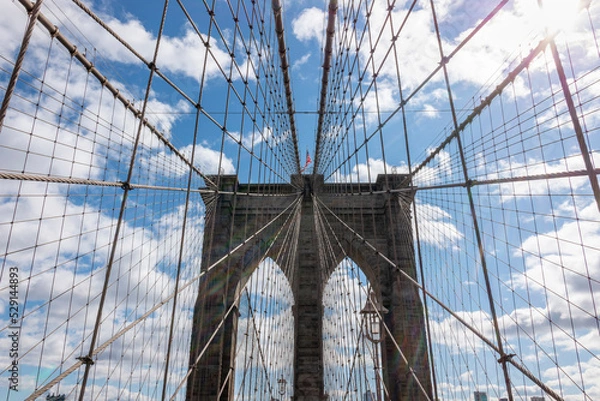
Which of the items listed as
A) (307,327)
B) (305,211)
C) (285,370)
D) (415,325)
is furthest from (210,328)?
(415,325)

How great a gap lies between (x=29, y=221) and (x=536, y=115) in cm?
611

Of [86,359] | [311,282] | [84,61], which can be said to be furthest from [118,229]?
[311,282]

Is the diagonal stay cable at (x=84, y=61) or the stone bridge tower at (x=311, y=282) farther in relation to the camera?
the stone bridge tower at (x=311, y=282)

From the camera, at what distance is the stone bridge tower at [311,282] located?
13.1 m

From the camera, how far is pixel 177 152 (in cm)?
959

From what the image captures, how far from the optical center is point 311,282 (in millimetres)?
13688

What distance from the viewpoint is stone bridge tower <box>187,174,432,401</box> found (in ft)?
43.0

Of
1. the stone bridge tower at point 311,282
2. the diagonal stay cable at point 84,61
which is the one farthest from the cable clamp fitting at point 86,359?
the stone bridge tower at point 311,282

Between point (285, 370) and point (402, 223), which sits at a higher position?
point (402, 223)

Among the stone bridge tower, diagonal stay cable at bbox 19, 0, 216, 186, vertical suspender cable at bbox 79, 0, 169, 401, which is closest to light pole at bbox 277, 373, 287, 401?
the stone bridge tower

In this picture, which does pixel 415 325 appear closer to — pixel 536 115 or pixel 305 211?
pixel 305 211

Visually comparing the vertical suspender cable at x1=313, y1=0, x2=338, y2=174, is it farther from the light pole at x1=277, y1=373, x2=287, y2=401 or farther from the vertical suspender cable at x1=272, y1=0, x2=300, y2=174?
the light pole at x1=277, y1=373, x2=287, y2=401

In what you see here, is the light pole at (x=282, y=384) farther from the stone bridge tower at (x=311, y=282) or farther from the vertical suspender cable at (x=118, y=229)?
the vertical suspender cable at (x=118, y=229)

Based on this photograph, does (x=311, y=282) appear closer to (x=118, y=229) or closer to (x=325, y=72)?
(x=325, y=72)
